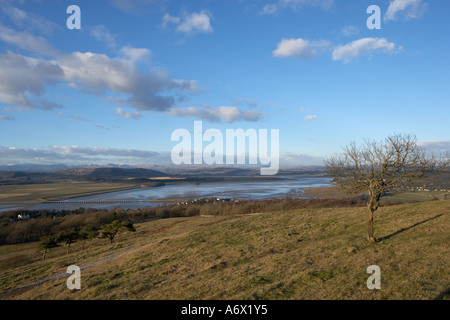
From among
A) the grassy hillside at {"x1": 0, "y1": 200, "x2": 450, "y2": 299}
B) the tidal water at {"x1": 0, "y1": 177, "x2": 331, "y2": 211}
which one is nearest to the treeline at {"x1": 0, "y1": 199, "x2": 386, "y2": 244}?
the tidal water at {"x1": 0, "y1": 177, "x2": 331, "y2": 211}

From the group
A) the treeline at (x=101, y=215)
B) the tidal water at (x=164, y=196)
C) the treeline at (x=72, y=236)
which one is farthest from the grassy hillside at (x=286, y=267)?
the tidal water at (x=164, y=196)

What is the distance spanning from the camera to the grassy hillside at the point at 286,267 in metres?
9.19

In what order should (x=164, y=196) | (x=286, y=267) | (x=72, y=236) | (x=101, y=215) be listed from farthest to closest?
1. (x=164, y=196)
2. (x=101, y=215)
3. (x=72, y=236)
4. (x=286, y=267)

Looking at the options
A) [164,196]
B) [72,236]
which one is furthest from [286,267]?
[164,196]

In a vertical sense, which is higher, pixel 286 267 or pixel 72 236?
pixel 286 267

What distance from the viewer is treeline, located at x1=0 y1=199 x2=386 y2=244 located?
53406 millimetres

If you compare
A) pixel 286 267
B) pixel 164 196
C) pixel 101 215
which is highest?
pixel 286 267

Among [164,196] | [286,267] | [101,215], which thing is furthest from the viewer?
[164,196]

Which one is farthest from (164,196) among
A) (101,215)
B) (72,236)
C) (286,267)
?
(286,267)

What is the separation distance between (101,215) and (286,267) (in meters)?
59.4

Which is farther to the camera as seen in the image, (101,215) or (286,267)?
(101,215)

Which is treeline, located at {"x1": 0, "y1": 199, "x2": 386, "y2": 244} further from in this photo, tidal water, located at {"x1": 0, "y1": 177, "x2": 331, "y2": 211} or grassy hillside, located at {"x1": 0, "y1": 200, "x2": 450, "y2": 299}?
grassy hillside, located at {"x1": 0, "y1": 200, "x2": 450, "y2": 299}

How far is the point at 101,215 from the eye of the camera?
61.0 meters

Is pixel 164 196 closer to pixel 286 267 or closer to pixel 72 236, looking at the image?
pixel 72 236
